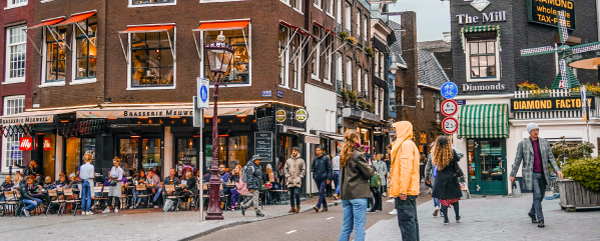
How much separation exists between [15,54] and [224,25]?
12.3 m

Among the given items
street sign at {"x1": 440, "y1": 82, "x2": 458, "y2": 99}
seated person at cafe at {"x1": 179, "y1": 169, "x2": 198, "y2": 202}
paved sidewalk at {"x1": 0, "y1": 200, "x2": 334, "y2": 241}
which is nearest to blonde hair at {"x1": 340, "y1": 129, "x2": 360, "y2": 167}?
paved sidewalk at {"x1": 0, "y1": 200, "x2": 334, "y2": 241}

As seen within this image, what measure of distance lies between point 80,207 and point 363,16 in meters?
19.5

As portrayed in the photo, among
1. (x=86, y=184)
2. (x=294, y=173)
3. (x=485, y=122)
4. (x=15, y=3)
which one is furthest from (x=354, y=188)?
(x=15, y=3)

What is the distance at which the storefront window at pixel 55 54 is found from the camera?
23078 millimetres

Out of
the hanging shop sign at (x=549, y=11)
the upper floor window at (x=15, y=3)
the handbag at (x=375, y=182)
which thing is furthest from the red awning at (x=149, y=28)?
the hanging shop sign at (x=549, y=11)

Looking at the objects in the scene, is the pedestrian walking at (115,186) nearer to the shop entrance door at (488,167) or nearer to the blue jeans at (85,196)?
the blue jeans at (85,196)

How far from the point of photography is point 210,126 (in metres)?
21.2

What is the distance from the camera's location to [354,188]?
769 cm

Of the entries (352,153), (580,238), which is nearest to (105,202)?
(352,153)

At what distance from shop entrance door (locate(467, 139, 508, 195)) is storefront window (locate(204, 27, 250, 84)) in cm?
946

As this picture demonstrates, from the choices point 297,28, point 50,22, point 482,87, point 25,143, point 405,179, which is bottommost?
point 405,179

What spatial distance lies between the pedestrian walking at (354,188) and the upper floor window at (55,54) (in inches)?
713

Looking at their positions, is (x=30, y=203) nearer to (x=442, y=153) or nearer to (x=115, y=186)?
(x=115, y=186)

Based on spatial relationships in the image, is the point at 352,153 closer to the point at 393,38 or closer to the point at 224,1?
the point at 224,1
